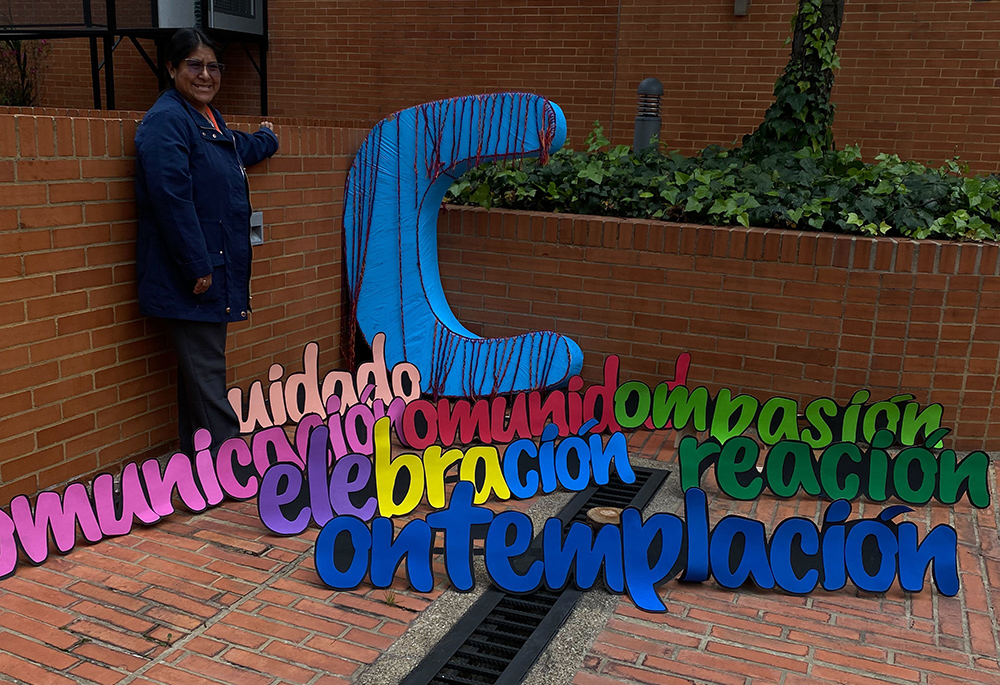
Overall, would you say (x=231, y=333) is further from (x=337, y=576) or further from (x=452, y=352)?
(x=337, y=576)

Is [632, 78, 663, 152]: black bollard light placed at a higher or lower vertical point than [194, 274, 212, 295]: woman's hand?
higher

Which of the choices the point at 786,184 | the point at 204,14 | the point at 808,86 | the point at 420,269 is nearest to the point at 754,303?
the point at 786,184

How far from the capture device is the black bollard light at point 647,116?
7320 mm

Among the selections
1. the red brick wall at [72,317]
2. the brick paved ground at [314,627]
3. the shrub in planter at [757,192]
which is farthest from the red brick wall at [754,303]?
the red brick wall at [72,317]

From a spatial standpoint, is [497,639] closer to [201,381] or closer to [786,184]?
[201,381]

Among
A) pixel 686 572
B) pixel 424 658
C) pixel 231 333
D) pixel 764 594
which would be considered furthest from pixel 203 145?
pixel 764 594

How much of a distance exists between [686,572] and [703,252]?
7.67 ft

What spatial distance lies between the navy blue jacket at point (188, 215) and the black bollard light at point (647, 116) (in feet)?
13.5

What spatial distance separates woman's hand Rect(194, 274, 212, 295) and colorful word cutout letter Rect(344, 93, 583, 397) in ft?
5.26

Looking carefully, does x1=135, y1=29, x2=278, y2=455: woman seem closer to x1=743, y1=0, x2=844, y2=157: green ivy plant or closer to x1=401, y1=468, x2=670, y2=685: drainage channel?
x1=401, y1=468, x2=670, y2=685: drainage channel

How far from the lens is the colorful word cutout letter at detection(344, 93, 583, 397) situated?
5082 mm

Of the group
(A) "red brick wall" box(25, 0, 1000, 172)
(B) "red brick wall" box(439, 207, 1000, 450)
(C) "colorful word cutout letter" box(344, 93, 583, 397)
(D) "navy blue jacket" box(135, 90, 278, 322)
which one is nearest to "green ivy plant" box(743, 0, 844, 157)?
(B) "red brick wall" box(439, 207, 1000, 450)

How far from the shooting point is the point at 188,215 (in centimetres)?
Result: 364

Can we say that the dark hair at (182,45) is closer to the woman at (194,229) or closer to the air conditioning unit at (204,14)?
the woman at (194,229)
